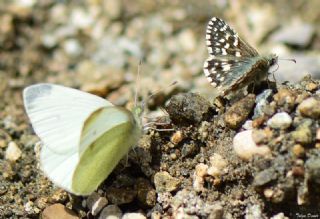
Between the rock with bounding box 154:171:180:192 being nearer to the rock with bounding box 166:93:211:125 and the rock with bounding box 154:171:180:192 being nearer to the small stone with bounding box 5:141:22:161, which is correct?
the rock with bounding box 166:93:211:125

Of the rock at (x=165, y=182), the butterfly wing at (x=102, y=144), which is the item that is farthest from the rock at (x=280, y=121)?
the butterfly wing at (x=102, y=144)

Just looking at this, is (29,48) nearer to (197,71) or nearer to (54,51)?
(54,51)

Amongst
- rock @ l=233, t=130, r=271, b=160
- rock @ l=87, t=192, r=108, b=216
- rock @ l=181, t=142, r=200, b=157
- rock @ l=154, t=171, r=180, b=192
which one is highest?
rock @ l=233, t=130, r=271, b=160

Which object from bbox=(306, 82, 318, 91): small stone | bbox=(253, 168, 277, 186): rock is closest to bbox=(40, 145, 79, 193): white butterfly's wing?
bbox=(253, 168, 277, 186): rock

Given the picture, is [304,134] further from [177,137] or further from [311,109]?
[177,137]

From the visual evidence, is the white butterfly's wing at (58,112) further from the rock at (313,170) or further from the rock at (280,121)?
the rock at (313,170)

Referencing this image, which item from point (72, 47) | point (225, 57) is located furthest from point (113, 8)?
point (225, 57)
